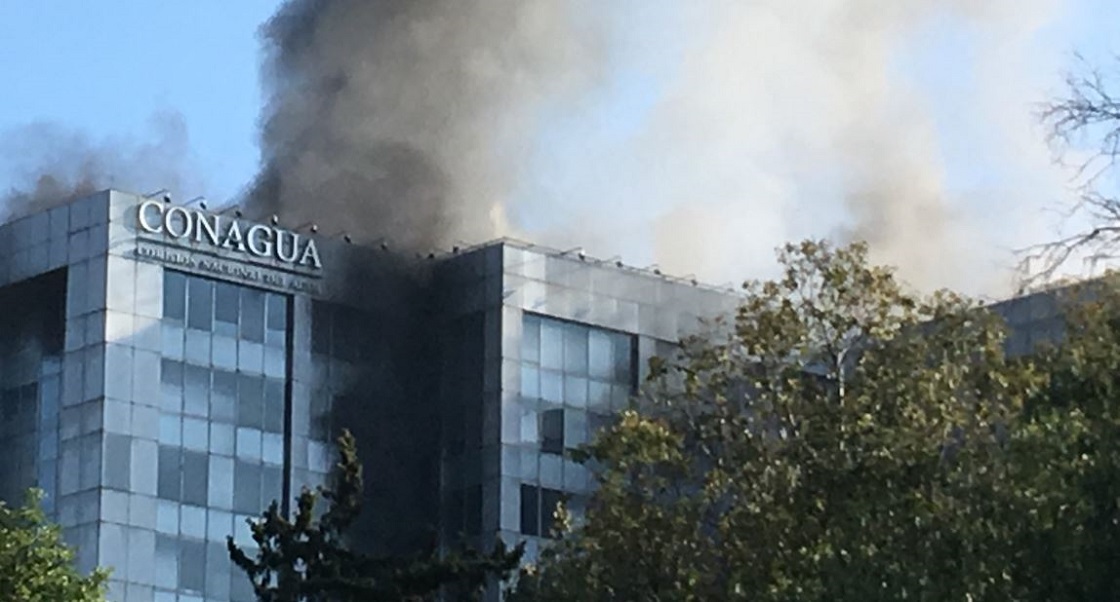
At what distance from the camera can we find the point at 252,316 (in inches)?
4616

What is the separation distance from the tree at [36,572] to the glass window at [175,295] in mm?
35313

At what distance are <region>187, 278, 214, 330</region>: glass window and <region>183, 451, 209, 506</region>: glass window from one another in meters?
4.68

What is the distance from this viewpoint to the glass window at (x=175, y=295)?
115 m

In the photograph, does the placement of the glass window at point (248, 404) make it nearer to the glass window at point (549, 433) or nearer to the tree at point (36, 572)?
the glass window at point (549, 433)

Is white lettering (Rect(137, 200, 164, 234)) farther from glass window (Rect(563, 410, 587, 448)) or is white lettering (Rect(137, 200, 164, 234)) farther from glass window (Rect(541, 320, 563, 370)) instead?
glass window (Rect(563, 410, 587, 448))

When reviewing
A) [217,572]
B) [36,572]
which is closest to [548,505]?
[217,572]

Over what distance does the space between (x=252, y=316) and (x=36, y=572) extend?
132 feet

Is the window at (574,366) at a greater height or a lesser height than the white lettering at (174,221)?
lesser

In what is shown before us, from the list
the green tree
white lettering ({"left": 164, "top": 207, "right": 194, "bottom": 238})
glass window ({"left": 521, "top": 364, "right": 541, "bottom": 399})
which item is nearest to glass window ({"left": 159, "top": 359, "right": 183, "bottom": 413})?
white lettering ({"left": 164, "top": 207, "right": 194, "bottom": 238})

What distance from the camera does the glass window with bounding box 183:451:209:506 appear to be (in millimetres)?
114000

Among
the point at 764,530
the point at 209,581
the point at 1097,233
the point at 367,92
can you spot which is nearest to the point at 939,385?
the point at 764,530

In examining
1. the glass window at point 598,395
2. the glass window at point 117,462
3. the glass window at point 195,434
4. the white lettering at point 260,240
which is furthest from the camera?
the glass window at point 598,395

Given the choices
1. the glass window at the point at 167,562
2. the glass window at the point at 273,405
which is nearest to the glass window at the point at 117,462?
the glass window at the point at 167,562

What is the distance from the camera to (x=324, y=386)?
391 feet
